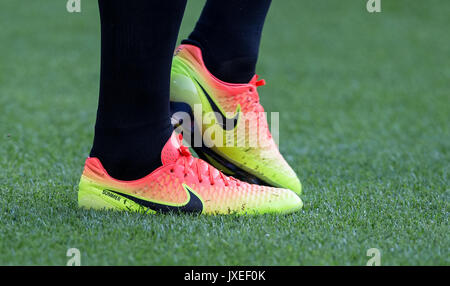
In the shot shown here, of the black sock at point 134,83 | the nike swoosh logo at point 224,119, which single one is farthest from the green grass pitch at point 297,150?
the nike swoosh logo at point 224,119

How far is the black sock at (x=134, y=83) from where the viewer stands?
109 cm

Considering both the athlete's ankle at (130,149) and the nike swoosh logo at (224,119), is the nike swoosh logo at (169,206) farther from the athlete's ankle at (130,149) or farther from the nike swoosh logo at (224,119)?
the nike swoosh logo at (224,119)

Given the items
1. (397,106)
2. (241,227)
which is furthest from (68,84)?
(241,227)

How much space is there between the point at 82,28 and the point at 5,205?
3.83m

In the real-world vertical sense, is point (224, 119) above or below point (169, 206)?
above

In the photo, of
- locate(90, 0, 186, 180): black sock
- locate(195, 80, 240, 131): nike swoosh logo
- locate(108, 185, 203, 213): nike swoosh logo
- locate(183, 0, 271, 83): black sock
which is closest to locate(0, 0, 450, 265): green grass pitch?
locate(108, 185, 203, 213): nike swoosh logo

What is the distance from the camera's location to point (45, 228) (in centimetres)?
107

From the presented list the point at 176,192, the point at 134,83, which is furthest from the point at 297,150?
the point at 134,83

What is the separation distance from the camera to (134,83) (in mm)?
1130

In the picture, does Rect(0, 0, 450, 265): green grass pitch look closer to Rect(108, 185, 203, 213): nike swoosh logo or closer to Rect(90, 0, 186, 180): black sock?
Rect(108, 185, 203, 213): nike swoosh logo

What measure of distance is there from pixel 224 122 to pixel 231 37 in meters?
0.21

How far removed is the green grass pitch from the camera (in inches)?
39.6

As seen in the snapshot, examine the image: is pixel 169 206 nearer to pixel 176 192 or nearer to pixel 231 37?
pixel 176 192

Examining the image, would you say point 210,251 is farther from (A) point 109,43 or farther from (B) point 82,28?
(B) point 82,28
